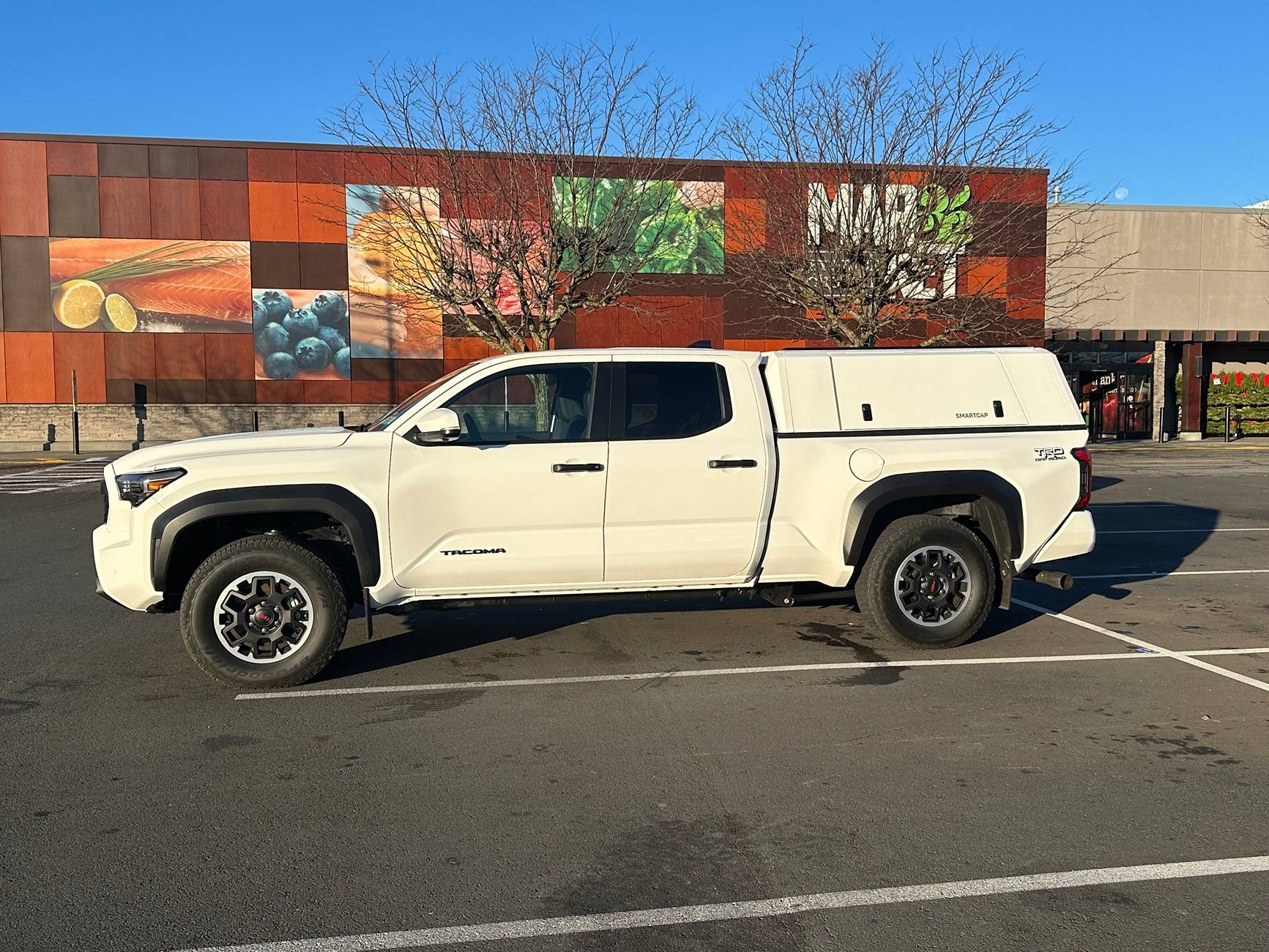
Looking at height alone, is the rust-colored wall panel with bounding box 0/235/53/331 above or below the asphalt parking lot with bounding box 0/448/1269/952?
above

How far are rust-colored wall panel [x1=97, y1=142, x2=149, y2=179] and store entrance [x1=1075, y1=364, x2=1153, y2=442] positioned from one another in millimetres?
29728

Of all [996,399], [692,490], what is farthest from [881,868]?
[996,399]

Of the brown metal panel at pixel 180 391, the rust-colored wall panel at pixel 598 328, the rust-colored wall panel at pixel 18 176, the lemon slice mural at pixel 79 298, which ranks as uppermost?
the rust-colored wall panel at pixel 18 176

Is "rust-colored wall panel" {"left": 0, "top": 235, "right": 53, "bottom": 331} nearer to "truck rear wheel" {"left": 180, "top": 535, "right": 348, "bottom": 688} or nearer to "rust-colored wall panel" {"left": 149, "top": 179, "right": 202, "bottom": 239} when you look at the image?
"rust-colored wall panel" {"left": 149, "top": 179, "right": 202, "bottom": 239}

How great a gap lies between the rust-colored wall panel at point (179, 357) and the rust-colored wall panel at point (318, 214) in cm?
440

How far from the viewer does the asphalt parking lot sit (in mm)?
3363

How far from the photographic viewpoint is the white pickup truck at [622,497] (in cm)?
597

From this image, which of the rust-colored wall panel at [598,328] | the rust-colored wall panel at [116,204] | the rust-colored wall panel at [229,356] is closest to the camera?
the rust-colored wall panel at [116,204]

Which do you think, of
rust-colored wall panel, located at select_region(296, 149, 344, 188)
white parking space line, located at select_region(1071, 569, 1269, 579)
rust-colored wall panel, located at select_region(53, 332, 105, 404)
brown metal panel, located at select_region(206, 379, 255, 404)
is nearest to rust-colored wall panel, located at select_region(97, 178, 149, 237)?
rust-colored wall panel, located at select_region(53, 332, 105, 404)

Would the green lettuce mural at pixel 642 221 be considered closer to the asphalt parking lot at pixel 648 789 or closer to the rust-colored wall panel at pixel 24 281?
the asphalt parking lot at pixel 648 789

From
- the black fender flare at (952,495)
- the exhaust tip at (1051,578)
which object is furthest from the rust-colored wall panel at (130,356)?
the exhaust tip at (1051,578)

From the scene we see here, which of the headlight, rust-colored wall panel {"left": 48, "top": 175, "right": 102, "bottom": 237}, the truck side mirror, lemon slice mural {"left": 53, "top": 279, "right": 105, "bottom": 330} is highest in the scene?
rust-colored wall panel {"left": 48, "top": 175, "right": 102, "bottom": 237}

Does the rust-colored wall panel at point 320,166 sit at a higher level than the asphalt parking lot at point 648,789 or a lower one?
higher

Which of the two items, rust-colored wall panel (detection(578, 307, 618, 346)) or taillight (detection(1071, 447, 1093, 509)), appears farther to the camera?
rust-colored wall panel (detection(578, 307, 618, 346))
